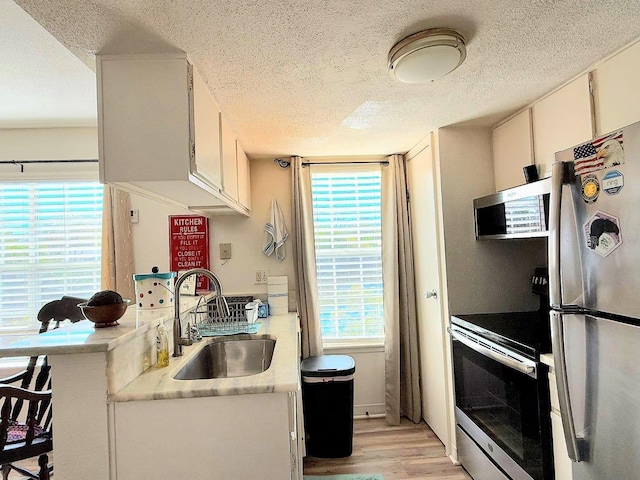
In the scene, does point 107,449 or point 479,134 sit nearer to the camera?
point 107,449

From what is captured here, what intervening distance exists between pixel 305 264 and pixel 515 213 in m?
1.56

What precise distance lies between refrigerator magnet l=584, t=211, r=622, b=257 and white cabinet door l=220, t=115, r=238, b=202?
1618mm

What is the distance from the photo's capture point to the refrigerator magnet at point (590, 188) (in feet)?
3.94

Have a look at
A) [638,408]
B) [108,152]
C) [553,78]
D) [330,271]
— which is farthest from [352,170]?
[638,408]

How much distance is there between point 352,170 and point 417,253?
2.87ft

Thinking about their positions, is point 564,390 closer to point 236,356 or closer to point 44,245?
point 236,356

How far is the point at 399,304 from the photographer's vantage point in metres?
3.02

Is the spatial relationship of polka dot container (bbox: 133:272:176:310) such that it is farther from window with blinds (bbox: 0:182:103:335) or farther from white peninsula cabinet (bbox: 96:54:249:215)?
window with blinds (bbox: 0:182:103:335)

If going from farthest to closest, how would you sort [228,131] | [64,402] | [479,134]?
[479,134]
[228,131]
[64,402]

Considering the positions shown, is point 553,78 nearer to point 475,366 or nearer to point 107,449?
point 475,366

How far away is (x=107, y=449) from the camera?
4.14 feet

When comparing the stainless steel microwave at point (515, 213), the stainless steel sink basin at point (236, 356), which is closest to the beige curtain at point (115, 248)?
the stainless steel sink basin at point (236, 356)

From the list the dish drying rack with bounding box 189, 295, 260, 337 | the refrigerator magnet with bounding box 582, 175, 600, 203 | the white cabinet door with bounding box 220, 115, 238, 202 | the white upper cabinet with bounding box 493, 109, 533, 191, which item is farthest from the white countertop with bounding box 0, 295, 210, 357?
the white upper cabinet with bounding box 493, 109, 533, 191

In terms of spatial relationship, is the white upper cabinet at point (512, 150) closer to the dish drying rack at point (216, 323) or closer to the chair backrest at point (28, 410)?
the dish drying rack at point (216, 323)
